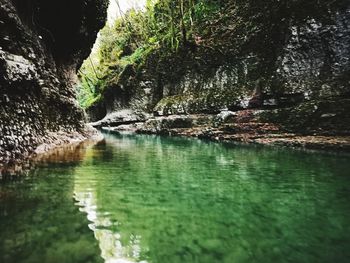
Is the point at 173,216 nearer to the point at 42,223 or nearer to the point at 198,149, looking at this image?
the point at 42,223

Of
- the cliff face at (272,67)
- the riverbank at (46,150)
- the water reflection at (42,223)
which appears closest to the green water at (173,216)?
the water reflection at (42,223)

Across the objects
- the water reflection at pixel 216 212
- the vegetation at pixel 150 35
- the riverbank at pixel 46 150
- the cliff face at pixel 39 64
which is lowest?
the water reflection at pixel 216 212

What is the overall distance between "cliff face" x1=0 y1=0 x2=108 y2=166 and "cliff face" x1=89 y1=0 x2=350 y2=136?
6653 millimetres

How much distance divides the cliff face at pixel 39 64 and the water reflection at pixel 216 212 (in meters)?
1.92

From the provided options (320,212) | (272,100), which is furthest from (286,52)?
(320,212)

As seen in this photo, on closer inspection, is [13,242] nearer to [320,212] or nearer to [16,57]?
[320,212]

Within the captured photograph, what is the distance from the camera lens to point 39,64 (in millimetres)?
8125

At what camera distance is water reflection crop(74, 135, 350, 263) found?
77.8 inches

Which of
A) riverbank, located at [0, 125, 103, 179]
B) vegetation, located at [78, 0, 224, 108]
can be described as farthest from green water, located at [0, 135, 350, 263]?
vegetation, located at [78, 0, 224, 108]

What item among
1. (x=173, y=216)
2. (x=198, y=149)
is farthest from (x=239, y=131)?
(x=173, y=216)

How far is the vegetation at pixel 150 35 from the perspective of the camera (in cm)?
1861

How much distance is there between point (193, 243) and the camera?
2.08 metres

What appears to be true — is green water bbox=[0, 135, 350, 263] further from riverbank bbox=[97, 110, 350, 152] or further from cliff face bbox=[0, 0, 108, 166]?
riverbank bbox=[97, 110, 350, 152]

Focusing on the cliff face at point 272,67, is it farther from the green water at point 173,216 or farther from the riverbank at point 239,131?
the green water at point 173,216
